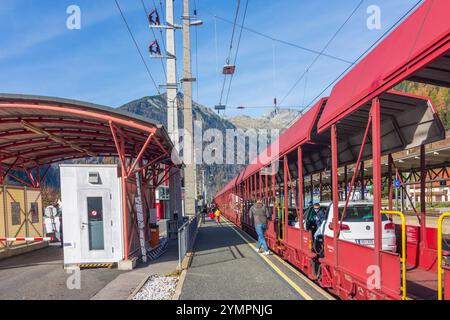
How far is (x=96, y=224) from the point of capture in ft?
37.1

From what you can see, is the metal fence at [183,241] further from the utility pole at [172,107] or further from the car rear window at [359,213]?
the utility pole at [172,107]

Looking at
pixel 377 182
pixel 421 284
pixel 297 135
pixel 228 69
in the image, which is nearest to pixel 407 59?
pixel 377 182

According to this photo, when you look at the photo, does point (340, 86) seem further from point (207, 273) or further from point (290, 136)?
point (207, 273)

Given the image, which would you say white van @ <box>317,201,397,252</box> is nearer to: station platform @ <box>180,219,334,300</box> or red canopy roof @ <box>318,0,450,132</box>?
station platform @ <box>180,219,334,300</box>

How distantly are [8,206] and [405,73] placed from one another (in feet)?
47.0

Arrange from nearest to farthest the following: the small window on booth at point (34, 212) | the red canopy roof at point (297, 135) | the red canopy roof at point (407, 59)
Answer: the red canopy roof at point (407, 59) < the red canopy roof at point (297, 135) < the small window on booth at point (34, 212)

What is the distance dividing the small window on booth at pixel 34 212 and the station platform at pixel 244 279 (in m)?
7.64

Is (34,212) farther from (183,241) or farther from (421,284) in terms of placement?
(421,284)

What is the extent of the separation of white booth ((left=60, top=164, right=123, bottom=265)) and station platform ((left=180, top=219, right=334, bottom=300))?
8.25 feet

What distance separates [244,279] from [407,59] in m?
6.11

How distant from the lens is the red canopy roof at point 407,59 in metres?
3.89

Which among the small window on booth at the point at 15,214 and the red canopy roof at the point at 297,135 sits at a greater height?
the red canopy roof at the point at 297,135

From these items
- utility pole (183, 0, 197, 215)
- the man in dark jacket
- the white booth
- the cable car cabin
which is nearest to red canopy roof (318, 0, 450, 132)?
the man in dark jacket

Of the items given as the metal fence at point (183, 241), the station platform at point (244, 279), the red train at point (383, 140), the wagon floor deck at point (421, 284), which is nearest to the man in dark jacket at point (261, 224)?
the station platform at point (244, 279)
